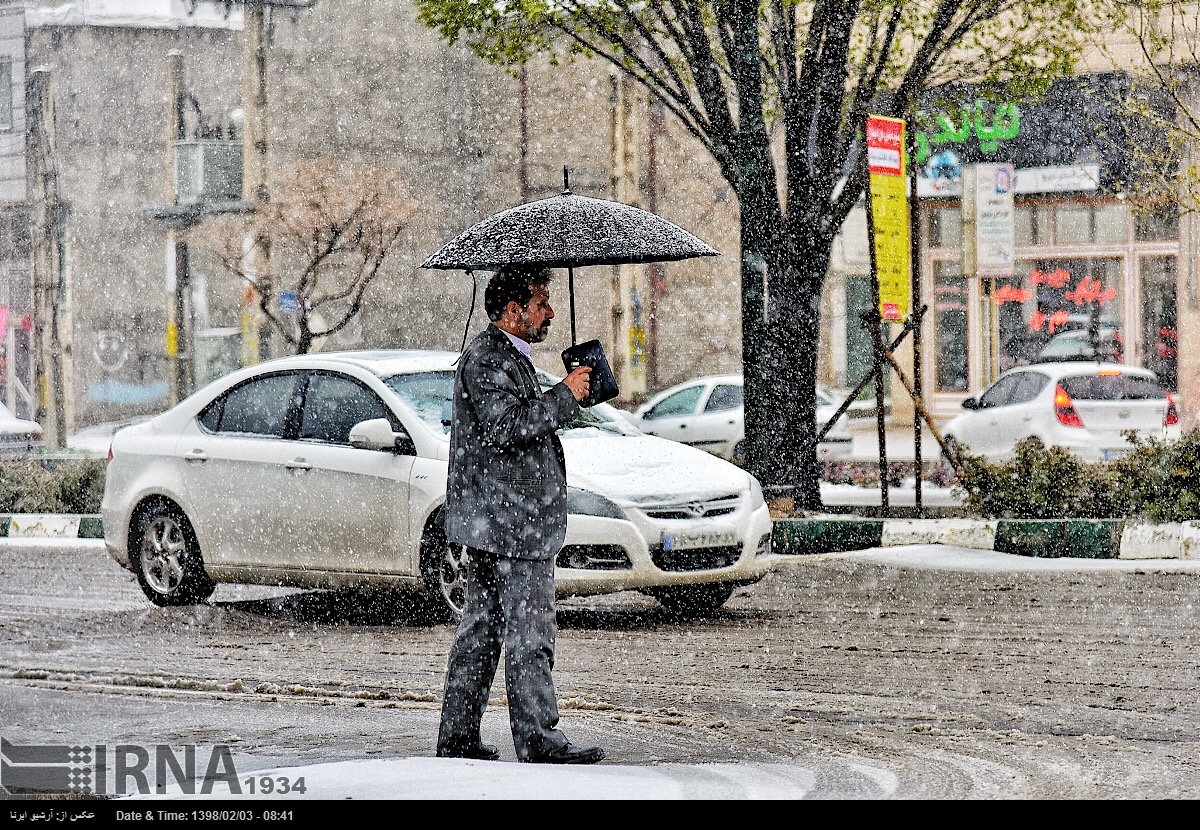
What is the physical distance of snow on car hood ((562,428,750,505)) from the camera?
1019 cm

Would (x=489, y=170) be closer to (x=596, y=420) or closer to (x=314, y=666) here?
(x=596, y=420)

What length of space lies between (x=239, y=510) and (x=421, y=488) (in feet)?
4.63

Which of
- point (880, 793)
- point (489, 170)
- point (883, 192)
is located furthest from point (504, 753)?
point (489, 170)

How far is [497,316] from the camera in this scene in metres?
6.09

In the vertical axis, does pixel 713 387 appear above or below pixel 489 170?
below

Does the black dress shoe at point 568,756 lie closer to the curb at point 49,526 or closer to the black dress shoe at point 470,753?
the black dress shoe at point 470,753

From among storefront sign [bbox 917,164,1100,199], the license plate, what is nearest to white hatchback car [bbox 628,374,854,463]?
storefront sign [bbox 917,164,1100,199]

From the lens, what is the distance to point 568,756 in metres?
6.03

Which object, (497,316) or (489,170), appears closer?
(497,316)

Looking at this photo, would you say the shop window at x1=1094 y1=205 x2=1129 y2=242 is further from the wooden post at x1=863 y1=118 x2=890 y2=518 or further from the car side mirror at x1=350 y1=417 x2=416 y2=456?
the car side mirror at x1=350 y1=417 x2=416 y2=456

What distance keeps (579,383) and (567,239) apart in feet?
2.73

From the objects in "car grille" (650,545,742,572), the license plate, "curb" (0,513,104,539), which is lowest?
"curb" (0,513,104,539)

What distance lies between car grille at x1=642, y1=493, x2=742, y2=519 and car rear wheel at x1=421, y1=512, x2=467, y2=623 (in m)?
1.07

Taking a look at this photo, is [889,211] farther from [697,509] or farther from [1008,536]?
[697,509]
